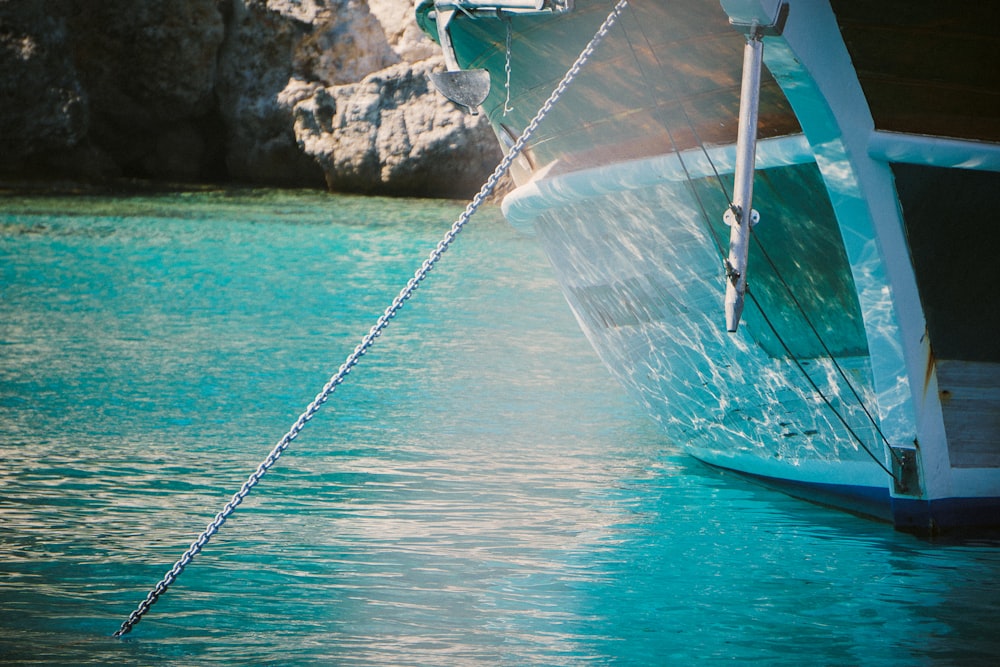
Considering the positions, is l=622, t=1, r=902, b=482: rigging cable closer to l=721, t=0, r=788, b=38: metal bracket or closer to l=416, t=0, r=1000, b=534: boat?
l=416, t=0, r=1000, b=534: boat

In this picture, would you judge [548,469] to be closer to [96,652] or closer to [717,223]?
[717,223]

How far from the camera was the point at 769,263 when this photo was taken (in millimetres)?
4047

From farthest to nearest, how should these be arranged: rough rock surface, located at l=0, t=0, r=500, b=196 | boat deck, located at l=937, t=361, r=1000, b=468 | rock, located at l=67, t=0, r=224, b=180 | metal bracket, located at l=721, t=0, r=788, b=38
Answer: rock, located at l=67, t=0, r=224, b=180 < rough rock surface, located at l=0, t=0, r=500, b=196 < boat deck, located at l=937, t=361, r=1000, b=468 < metal bracket, located at l=721, t=0, r=788, b=38

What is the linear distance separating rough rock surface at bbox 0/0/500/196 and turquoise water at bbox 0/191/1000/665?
34.8 feet

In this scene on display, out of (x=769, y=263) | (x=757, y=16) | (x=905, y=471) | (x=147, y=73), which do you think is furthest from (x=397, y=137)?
(x=757, y=16)

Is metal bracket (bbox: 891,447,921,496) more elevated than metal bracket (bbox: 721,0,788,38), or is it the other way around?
metal bracket (bbox: 721,0,788,38)

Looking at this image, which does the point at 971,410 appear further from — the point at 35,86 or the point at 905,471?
the point at 35,86

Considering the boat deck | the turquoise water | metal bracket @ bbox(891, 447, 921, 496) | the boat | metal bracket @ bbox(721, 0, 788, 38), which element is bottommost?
the turquoise water

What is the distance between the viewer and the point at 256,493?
197 inches

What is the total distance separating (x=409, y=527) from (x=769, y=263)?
5.22ft

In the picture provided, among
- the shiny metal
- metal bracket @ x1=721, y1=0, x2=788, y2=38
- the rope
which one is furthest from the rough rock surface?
metal bracket @ x1=721, y1=0, x2=788, y2=38

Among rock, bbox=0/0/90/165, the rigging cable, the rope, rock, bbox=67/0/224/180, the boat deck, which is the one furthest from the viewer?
rock, bbox=67/0/224/180

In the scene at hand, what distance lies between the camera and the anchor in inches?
150

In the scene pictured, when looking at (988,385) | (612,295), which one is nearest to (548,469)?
(612,295)
